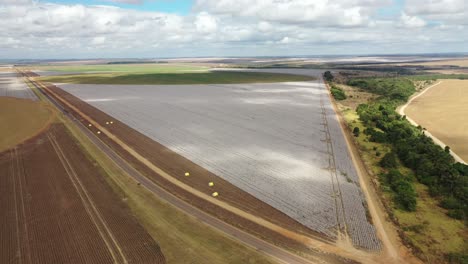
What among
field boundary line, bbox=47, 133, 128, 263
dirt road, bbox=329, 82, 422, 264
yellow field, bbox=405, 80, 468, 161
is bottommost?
dirt road, bbox=329, 82, 422, 264

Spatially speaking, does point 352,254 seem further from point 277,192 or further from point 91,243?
point 91,243

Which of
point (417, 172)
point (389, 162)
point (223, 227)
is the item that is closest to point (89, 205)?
point (223, 227)

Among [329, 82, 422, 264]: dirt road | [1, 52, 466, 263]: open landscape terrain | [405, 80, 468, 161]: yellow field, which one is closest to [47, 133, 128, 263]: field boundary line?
[1, 52, 466, 263]: open landscape terrain

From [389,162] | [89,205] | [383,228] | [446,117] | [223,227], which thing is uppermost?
[446,117]

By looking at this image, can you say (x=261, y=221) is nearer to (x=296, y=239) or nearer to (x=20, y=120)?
(x=296, y=239)

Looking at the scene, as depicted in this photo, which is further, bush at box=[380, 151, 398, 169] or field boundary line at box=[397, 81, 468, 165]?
field boundary line at box=[397, 81, 468, 165]

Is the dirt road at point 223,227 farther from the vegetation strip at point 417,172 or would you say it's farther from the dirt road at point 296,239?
the vegetation strip at point 417,172

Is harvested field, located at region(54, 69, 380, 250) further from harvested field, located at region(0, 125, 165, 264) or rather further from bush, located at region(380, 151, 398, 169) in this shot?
harvested field, located at region(0, 125, 165, 264)

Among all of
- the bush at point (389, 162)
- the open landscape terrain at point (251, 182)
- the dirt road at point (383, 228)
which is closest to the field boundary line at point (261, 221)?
the open landscape terrain at point (251, 182)
